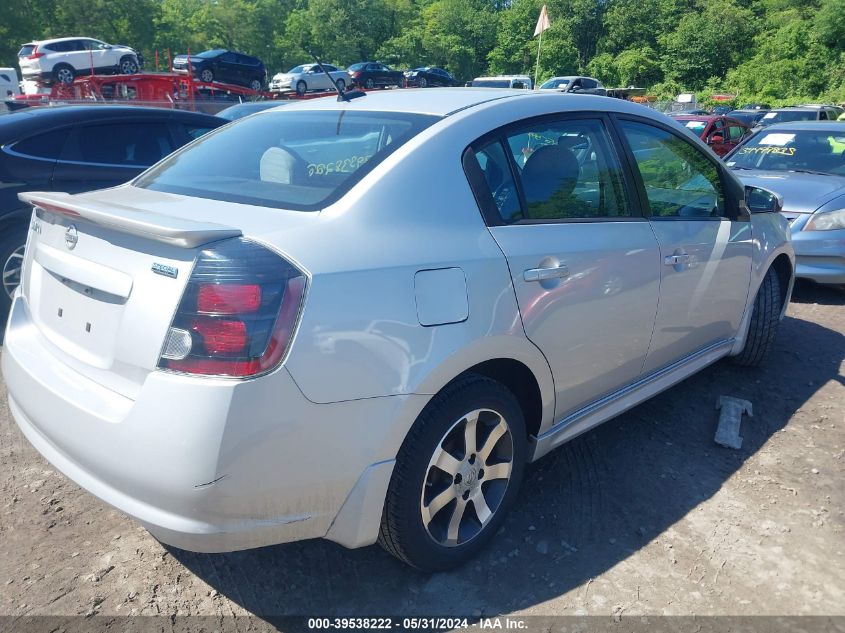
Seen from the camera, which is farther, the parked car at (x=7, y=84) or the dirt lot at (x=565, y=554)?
the parked car at (x=7, y=84)

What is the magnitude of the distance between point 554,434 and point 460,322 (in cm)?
88

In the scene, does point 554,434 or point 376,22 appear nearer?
point 554,434

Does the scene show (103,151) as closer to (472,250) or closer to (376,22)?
(472,250)

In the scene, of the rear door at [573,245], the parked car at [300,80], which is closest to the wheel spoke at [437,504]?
the rear door at [573,245]

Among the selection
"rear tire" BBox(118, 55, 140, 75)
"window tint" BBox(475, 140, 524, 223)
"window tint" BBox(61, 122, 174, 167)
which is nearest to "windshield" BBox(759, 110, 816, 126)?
"window tint" BBox(61, 122, 174, 167)

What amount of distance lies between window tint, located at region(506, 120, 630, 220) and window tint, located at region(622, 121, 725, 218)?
229 millimetres

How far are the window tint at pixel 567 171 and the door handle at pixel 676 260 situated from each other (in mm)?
300

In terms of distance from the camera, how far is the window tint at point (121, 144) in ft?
17.8

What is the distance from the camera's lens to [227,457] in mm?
1805

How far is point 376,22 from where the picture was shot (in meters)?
62.1

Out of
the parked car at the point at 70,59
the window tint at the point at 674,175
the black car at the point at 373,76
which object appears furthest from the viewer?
the black car at the point at 373,76

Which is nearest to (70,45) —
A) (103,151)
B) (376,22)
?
(103,151)

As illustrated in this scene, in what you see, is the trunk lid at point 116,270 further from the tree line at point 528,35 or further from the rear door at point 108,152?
the tree line at point 528,35

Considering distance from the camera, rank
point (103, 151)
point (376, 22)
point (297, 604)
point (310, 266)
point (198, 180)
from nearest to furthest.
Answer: point (310, 266), point (297, 604), point (198, 180), point (103, 151), point (376, 22)
